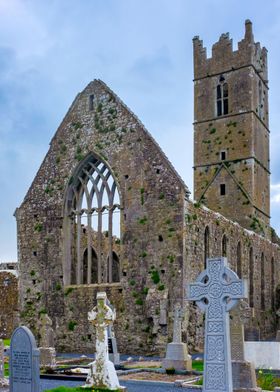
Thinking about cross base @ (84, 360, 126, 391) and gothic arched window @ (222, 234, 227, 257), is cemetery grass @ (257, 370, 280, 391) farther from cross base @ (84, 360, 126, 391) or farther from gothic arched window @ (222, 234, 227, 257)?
gothic arched window @ (222, 234, 227, 257)

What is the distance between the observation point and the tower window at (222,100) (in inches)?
1444

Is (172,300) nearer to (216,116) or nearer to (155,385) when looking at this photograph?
(155,385)

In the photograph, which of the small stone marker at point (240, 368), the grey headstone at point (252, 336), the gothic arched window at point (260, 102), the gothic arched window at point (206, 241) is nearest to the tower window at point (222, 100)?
the gothic arched window at point (260, 102)

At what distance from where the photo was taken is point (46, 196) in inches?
1071

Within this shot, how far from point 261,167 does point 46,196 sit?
14.8 m

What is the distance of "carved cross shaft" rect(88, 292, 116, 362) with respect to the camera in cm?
1241

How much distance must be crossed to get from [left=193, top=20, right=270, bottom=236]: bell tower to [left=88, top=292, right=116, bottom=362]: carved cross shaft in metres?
22.2

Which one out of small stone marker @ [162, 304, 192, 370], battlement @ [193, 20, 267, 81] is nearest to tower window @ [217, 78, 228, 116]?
battlement @ [193, 20, 267, 81]

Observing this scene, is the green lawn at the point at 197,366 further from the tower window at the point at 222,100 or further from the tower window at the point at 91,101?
the tower window at the point at 222,100

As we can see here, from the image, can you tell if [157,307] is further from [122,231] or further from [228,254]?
[228,254]

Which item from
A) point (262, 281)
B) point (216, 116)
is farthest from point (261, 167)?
point (262, 281)

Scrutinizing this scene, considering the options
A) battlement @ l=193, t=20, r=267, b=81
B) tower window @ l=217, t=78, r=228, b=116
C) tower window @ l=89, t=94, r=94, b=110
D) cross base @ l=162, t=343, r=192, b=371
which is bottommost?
cross base @ l=162, t=343, r=192, b=371

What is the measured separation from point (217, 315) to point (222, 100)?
28.4m

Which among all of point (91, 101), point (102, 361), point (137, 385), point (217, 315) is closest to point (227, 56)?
point (91, 101)
